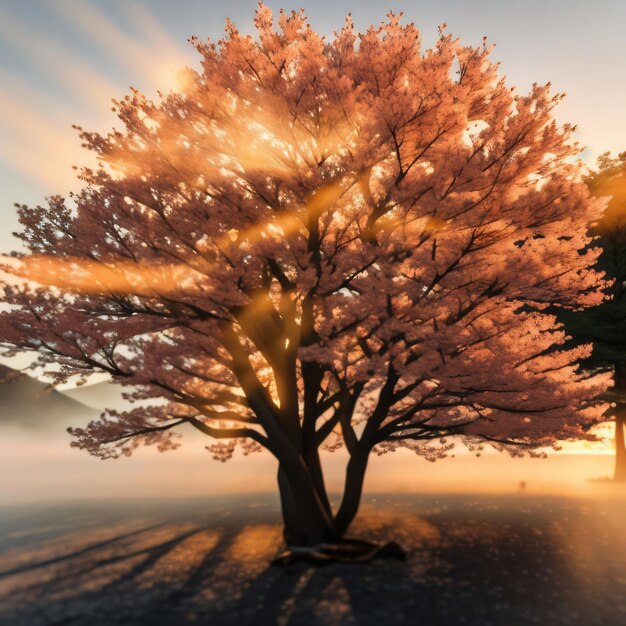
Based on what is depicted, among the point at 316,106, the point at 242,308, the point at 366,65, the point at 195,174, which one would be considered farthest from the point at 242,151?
the point at 242,308

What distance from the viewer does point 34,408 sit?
5531 inches

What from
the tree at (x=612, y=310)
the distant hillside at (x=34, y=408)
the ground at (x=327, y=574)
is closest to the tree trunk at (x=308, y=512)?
the ground at (x=327, y=574)

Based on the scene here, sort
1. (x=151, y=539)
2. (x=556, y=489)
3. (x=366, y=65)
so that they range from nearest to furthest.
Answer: (x=366, y=65), (x=151, y=539), (x=556, y=489)

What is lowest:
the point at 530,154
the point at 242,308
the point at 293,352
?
the point at 293,352

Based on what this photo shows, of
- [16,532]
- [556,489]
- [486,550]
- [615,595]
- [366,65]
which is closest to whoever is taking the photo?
[615,595]

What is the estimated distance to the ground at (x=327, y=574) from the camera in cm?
809

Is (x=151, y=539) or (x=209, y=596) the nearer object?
(x=209, y=596)

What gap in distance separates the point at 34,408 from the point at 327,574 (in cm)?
15551

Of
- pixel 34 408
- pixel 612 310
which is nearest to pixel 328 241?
pixel 612 310

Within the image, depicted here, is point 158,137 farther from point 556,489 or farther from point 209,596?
point 556,489

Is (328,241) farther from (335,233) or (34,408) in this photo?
(34,408)

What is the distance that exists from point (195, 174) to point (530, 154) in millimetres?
6531

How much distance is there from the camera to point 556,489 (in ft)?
74.0

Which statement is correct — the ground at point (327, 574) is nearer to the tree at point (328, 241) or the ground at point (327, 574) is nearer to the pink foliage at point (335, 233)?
the tree at point (328, 241)
